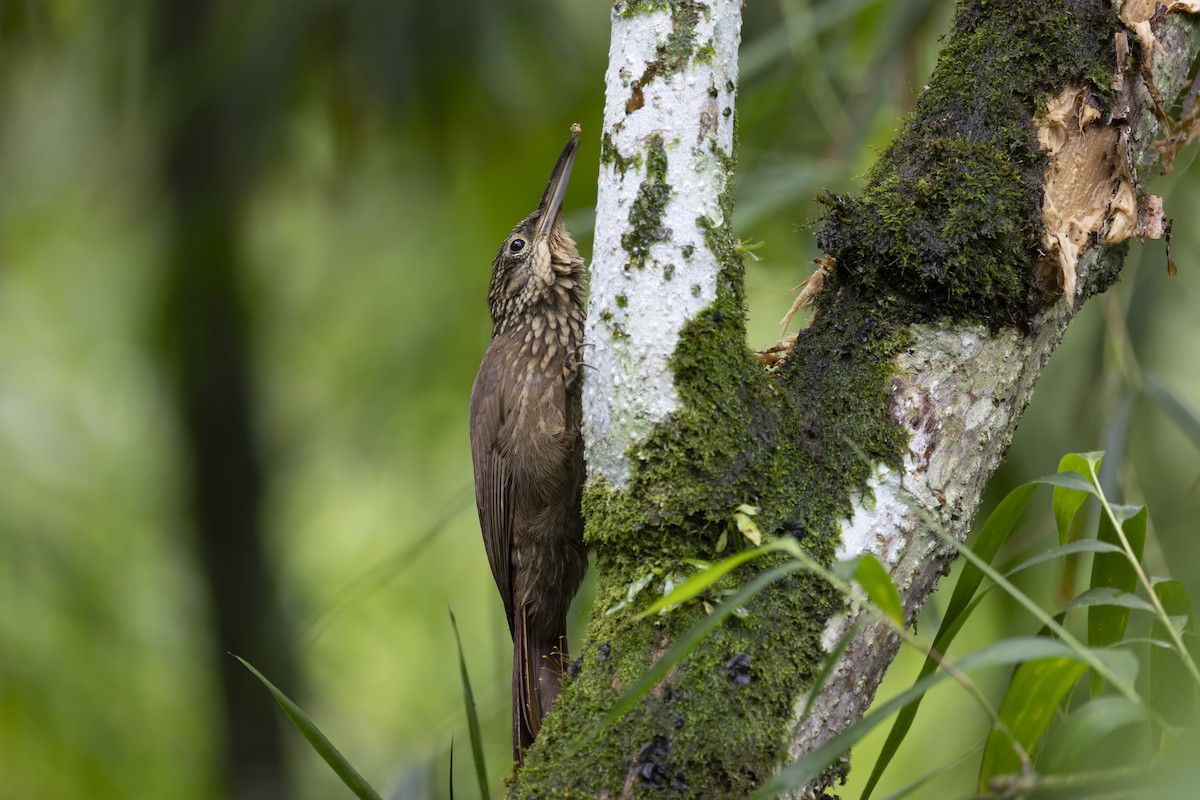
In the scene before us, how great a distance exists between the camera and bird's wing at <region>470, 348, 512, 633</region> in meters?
2.86

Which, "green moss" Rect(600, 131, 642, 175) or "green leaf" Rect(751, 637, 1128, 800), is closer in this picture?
"green leaf" Rect(751, 637, 1128, 800)

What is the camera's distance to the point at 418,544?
7.54 ft

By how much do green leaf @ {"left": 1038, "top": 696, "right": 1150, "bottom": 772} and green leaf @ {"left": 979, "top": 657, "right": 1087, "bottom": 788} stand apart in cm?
8

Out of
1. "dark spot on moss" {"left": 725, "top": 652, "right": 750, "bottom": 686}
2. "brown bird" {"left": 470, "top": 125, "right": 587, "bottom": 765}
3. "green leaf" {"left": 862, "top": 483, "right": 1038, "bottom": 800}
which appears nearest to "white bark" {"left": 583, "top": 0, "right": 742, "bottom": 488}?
"dark spot on moss" {"left": 725, "top": 652, "right": 750, "bottom": 686}

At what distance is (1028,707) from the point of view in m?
1.31

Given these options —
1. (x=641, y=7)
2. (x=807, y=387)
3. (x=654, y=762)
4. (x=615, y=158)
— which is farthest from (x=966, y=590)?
(x=641, y=7)

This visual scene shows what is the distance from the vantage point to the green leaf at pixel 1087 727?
3.84ft

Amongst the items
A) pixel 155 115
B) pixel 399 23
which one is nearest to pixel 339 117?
pixel 399 23

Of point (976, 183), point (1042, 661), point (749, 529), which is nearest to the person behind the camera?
point (1042, 661)

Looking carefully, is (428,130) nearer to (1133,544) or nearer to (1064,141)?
(1064,141)

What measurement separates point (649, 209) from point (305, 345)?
5221 millimetres

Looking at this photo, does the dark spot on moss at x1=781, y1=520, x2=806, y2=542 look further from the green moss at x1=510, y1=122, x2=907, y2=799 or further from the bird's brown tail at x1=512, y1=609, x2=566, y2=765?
the bird's brown tail at x1=512, y1=609, x2=566, y2=765

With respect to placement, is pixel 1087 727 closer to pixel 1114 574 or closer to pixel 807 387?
pixel 1114 574

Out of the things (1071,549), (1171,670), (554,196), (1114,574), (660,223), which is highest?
(554,196)
